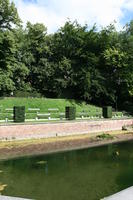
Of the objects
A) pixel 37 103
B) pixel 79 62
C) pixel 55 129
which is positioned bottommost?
pixel 55 129

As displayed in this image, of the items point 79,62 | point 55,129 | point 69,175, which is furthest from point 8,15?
point 69,175

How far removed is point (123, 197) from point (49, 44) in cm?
4396

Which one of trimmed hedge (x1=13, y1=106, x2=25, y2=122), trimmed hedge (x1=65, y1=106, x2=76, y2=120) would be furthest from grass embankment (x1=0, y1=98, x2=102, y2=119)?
trimmed hedge (x1=13, y1=106, x2=25, y2=122)

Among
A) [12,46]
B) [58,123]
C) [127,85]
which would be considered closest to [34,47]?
[12,46]

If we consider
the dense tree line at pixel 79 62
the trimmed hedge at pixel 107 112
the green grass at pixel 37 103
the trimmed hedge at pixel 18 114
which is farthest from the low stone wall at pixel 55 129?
the dense tree line at pixel 79 62

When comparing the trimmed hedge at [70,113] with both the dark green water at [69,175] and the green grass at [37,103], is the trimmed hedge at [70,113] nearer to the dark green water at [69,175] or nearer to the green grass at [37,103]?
the green grass at [37,103]

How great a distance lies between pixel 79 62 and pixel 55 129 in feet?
76.3

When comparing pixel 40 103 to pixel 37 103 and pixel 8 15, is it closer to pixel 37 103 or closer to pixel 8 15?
pixel 37 103

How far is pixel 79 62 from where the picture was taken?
152 feet

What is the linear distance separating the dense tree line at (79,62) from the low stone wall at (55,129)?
13.7m

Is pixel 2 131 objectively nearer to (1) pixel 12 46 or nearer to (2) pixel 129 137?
(2) pixel 129 137

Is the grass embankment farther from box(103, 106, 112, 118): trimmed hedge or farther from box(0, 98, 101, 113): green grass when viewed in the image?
box(103, 106, 112, 118): trimmed hedge

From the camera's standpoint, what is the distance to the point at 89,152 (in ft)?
66.2

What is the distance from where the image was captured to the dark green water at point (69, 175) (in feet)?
35.1
